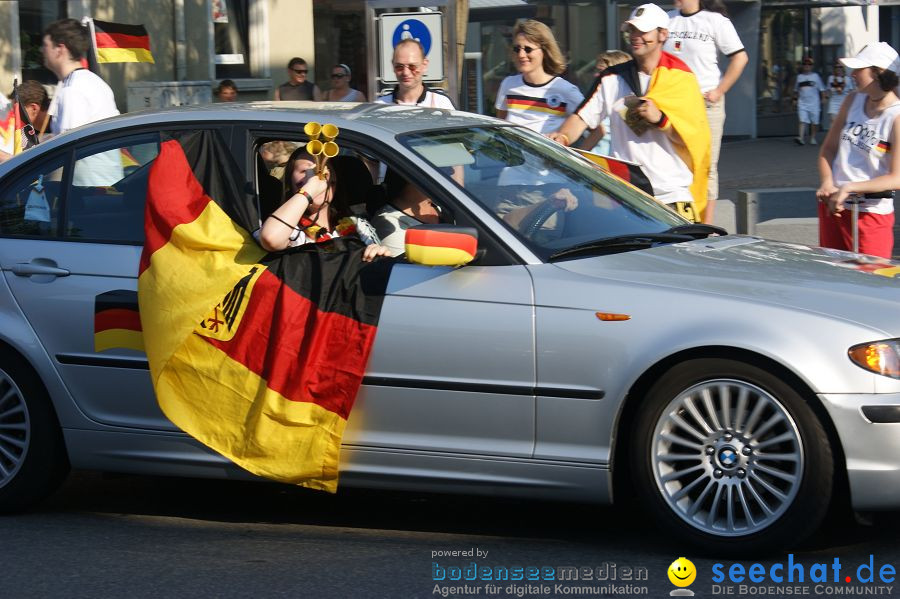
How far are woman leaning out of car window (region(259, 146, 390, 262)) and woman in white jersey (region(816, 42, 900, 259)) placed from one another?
3041 mm

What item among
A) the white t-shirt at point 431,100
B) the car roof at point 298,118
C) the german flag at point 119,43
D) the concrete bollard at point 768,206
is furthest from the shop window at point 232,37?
the car roof at point 298,118

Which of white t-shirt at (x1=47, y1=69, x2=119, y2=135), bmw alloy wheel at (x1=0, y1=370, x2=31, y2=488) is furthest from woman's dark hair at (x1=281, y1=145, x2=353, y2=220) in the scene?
white t-shirt at (x1=47, y1=69, x2=119, y2=135)

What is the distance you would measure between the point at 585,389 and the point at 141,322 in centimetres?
178

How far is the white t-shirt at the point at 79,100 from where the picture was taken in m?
8.79

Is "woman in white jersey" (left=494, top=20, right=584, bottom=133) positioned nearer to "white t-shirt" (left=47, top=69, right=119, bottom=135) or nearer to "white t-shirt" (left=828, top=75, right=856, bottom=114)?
"white t-shirt" (left=47, top=69, right=119, bottom=135)

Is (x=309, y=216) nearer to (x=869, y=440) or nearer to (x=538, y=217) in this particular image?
(x=538, y=217)

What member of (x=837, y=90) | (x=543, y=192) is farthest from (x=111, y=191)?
(x=837, y=90)

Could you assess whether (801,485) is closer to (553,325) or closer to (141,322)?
(553,325)

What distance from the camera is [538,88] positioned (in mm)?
8789

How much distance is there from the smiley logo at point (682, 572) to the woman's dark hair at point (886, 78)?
11.9 feet

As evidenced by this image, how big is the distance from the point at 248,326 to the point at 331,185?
794mm

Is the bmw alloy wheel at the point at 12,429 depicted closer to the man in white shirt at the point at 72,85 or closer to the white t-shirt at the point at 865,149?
the man in white shirt at the point at 72,85

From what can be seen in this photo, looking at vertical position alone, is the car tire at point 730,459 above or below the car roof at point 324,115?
below

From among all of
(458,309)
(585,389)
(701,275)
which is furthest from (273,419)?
(701,275)
